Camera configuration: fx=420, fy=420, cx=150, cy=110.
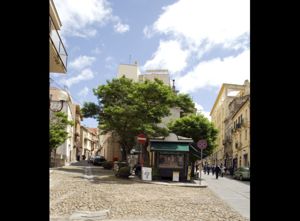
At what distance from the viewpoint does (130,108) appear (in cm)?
3181

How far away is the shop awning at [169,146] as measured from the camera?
1096 inches

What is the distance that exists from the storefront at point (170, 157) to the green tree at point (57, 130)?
9.42 metres

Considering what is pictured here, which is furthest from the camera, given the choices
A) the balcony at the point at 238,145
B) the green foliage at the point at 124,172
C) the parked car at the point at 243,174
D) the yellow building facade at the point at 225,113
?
the yellow building facade at the point at 225,113

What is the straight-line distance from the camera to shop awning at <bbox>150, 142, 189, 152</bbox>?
2784cm

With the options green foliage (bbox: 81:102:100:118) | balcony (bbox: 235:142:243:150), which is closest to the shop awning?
green foliage (bbox: 81:102:100:118)

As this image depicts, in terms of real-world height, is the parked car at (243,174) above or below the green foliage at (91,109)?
below

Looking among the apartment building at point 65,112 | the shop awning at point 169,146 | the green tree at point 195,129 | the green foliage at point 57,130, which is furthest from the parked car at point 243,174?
the apartment building at point 65,112

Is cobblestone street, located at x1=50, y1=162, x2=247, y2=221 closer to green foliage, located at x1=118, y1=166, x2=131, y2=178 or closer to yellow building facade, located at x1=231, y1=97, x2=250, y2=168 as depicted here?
green foliage, located at x1=118, y1=166, x2=131, y2=178

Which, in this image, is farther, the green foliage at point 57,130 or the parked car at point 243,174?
the parked car at point 243,174

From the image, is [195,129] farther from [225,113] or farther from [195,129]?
[225,113]

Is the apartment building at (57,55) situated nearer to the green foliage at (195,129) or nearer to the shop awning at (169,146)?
the shop awning at (169,146)

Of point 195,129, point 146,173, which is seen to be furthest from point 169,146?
point 195,129
